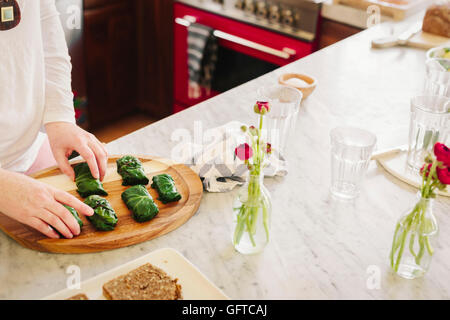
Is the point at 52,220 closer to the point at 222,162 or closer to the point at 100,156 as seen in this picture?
the point at 100,156

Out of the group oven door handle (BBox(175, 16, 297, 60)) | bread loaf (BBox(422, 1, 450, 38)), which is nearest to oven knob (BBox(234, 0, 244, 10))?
oven door handle (BBox(175, 16, 297, 60))

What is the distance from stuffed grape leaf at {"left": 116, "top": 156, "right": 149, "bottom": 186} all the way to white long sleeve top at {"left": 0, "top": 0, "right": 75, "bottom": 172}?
26 centimetres

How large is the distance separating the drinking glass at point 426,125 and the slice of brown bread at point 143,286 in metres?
0.73

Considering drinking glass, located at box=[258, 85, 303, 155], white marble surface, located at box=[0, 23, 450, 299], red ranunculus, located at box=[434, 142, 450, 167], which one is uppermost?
red ranunculus, located at box=[434, 142, 450, 167]

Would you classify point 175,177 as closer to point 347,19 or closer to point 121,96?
point 347,19

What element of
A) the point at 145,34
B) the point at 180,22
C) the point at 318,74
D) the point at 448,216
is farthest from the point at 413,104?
the point at 145,34

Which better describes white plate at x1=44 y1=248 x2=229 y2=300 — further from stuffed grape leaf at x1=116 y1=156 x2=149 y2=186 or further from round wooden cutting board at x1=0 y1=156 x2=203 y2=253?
stuffed grape leaf at x1=116 y1=156 x2=149 y2=186

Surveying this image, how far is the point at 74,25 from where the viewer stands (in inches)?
78.8

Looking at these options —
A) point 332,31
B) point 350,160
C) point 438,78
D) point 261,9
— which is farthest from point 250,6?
point 350,160

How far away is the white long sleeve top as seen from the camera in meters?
1.35

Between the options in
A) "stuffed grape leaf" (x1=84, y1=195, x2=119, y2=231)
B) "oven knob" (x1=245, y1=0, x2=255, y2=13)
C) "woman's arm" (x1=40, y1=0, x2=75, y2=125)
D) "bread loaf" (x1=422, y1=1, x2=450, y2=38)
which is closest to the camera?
"stuffed grape leaf" (x1=84, y1=195, x2=119, y2=231)

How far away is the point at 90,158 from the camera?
1238 mm

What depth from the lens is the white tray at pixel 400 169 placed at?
1310 mm

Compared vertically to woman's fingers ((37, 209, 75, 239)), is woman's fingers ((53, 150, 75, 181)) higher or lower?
lower
